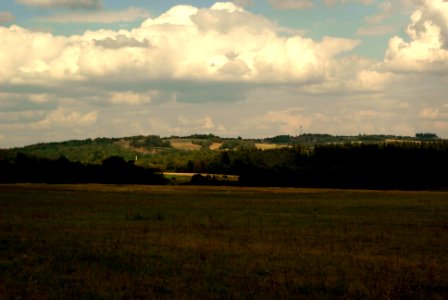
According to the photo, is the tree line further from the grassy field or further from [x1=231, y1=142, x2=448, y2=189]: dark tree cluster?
the grassy field

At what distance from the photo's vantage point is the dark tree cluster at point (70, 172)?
128125 mm

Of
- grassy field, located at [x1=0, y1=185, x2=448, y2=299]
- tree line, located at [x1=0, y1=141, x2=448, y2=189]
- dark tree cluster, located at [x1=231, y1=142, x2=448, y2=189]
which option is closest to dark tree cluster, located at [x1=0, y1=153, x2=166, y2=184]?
tree line, located at [x1=0, y1=141, x2=448, y2=189]

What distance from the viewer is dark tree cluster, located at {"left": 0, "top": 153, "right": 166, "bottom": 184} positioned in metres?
128

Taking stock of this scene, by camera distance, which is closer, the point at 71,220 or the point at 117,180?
the point at 71,220

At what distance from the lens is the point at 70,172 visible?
130250 mm

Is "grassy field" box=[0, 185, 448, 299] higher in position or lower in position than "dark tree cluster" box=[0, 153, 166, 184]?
lower

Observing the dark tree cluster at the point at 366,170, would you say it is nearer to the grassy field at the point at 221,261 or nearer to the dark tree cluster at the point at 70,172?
the dark tree cluster at the point at 70,172

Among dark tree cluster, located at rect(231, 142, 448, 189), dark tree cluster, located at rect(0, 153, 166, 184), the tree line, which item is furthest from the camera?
dark tree cluster, located at rect(231, 142, 448, 189)

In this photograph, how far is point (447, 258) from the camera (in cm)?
2214

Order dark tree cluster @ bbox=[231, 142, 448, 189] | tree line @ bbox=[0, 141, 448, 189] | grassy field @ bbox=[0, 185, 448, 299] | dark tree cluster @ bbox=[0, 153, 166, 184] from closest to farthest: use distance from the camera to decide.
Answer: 1. grassy field @ bbox=[0, 185, 448, 299]
2. dark tree cluster @ bbox=[0, 153, 166, 184]
3. tree line @ bbox=[0, 141, 448, 189]
4. dark tree cluster @ bbox=[231, 142, 448, 189]

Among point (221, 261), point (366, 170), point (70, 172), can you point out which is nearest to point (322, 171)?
point (366, 170)

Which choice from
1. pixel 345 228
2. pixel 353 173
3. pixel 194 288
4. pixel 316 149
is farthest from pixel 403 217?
pixel 316 149

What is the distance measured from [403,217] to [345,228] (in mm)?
10815

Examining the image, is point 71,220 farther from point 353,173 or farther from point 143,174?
point 353,173
